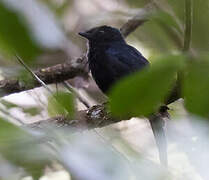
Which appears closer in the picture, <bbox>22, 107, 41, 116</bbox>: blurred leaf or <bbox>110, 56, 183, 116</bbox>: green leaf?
<bbox>110, 56, 183, 116</bbox>: green leaf

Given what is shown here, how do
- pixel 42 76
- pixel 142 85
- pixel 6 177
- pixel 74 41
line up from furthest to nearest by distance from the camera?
pixel 74 41
pixel 42 76
pixel 6 177
pixel 142 85

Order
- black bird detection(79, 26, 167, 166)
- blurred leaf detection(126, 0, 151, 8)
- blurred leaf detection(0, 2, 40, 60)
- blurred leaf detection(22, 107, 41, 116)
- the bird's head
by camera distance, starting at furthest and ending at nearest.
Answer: blurred leaf detection(126, 0, 151, 8)
the bird's head
black bird detection(79, 26, 167, 166)
blurred leaf detection(22, 107, 41, 116)
blurred leaf detection(0, 2, 40, 60)

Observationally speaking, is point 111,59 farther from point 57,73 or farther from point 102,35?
point 57,73

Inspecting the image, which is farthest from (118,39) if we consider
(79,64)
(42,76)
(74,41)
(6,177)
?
(6,177)

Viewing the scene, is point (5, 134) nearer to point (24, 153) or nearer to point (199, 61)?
point (24, 153)

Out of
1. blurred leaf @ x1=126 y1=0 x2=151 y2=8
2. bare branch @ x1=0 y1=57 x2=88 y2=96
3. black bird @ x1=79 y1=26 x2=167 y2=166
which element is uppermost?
blurred leaf @ x1=126 y1=0 x2=151 y2=8

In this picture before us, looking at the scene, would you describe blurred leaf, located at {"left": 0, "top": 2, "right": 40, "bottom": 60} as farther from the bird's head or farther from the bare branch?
the bird's head

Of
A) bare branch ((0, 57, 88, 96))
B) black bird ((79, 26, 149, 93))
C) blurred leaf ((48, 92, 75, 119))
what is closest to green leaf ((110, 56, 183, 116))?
blurred leaf ((48, 92, 75, 119))
